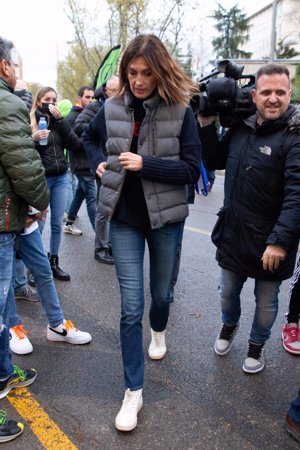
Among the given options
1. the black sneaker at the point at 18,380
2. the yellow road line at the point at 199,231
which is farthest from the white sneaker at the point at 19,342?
the yellow road line at the point at 199,231

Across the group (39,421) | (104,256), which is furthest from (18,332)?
(104,256)

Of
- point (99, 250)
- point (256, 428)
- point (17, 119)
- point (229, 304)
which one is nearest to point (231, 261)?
point (229, 304)

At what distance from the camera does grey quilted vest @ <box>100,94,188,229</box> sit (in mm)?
2398

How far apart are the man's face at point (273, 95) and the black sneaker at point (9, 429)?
7.00 ft

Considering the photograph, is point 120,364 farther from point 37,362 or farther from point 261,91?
point 261,91

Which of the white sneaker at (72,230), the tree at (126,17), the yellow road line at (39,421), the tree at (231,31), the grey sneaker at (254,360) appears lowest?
the white sneaker at (72,230)

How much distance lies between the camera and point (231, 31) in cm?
5038

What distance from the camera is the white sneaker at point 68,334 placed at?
3.21 meters

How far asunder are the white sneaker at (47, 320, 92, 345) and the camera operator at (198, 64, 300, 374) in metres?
1.02

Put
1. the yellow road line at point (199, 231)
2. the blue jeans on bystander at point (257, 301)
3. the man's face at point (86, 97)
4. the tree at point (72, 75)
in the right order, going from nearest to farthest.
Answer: the blue jeans on bystander at point (257, 301)
the man's face at point (86, 97)
the yellow road line at point (199, 231)
the tree at point (72, 75)

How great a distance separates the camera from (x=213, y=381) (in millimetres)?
2832

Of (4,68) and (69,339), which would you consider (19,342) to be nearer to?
(69,339)

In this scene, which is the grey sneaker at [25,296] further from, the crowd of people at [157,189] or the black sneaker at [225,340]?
the black sneaker at [225,340]

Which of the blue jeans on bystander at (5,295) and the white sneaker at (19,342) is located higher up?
the blue jeans on bystander at (5,295)
